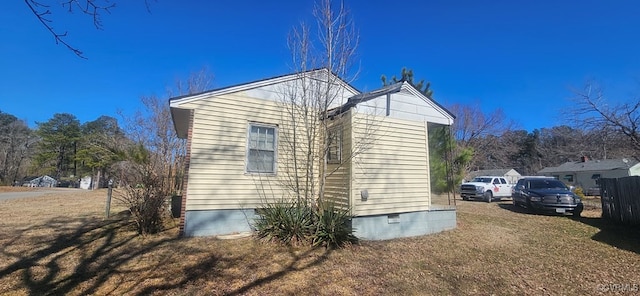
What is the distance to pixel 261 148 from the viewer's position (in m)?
7.81

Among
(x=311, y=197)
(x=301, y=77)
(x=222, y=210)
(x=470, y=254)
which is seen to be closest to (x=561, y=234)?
(x=470, y=254)

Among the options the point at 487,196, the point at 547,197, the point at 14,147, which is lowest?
the point at 487,196

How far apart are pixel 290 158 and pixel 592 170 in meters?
40.2

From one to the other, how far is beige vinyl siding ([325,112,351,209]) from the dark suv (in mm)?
9240

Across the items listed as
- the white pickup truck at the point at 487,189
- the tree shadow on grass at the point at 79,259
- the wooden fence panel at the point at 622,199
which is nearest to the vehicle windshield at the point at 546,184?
the wooden fence panel at the point at 622,199

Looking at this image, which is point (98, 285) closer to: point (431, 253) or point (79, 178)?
point (431, 253)

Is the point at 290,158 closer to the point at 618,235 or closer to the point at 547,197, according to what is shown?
the point at 618,235

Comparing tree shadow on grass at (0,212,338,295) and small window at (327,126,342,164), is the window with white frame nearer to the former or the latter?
small window at (327,126,342,164)

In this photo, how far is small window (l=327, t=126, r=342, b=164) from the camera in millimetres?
7590

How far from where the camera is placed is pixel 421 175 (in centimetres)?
816

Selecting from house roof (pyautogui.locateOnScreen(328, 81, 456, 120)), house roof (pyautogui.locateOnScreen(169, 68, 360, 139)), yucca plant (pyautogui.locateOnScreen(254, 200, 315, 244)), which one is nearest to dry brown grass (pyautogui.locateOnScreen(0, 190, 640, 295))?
yucca plant (pyautogui.locateOnScreen(254, 200, 315, 244))

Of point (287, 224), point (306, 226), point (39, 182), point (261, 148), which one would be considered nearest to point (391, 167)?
point (306, 226)

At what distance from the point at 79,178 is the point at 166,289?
176 ft

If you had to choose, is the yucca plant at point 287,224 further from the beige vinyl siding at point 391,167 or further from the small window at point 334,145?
the small window at point 334,145
